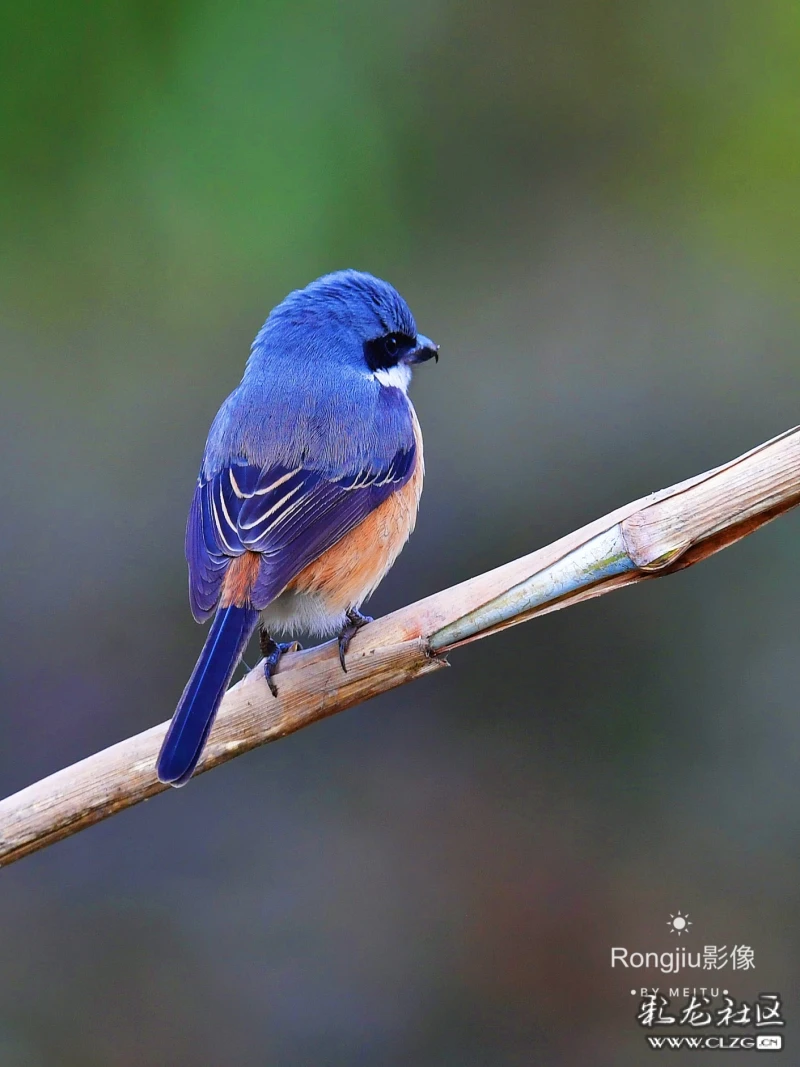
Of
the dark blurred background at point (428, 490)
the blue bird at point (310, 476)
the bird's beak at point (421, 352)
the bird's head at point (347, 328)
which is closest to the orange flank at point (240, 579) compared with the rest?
the blue bird at point (310, 476)

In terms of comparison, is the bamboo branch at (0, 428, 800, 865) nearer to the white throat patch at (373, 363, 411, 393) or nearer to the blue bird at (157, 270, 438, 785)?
the blue bird at (157, 270, 438, 785)

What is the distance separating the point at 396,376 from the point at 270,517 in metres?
0.92

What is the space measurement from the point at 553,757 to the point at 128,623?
2.12 m

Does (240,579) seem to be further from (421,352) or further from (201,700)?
(421,352)

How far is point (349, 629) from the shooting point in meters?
2.94

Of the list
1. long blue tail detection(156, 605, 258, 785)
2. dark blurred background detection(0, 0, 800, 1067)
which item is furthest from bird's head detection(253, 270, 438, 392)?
dark blurred background detection(0, 0, 800, 1067)

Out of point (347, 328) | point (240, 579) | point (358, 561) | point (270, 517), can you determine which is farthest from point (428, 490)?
point (240, 579)

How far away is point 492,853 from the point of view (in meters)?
4.61

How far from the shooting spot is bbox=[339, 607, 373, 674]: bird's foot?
2738 millimetres

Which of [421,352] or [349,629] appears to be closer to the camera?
[349,629]

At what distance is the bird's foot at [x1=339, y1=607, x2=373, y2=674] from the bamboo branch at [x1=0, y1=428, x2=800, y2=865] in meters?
0.03

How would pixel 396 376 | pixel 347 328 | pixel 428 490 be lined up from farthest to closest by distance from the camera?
pixel 428 490
pixel 396 376
pixel 347 328

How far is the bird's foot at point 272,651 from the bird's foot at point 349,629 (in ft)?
0.55

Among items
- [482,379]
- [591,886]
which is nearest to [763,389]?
[482,379]
